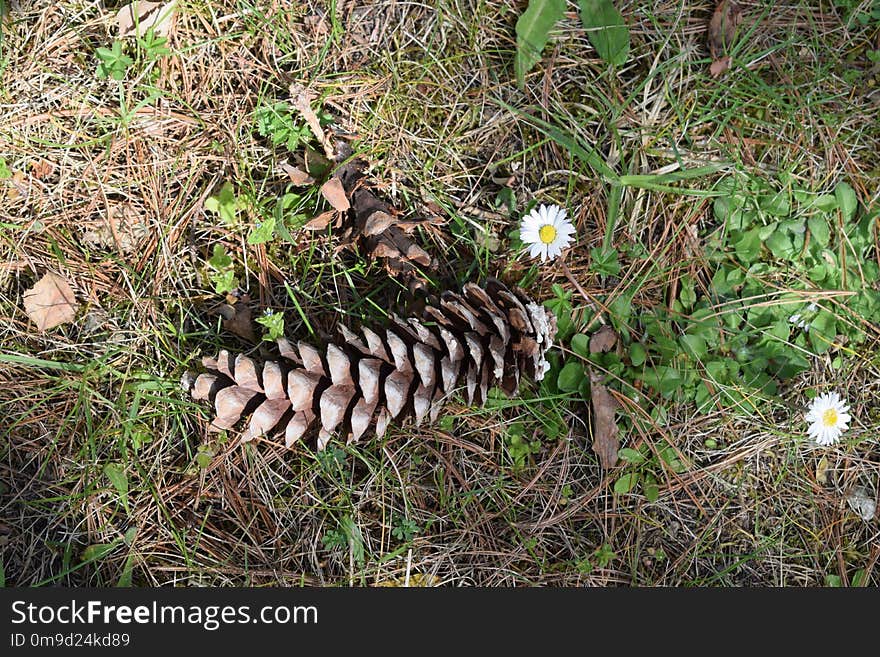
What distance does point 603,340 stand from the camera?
7.26 feet

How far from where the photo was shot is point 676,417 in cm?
223

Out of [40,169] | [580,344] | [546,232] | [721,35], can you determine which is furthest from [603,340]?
[40,169]

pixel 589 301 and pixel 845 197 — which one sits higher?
pixel 845 197

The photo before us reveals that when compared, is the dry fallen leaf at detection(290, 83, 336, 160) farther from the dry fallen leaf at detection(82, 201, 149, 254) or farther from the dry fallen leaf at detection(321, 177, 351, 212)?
the dry fallen leaf at detection(82, 201, 149, 254)

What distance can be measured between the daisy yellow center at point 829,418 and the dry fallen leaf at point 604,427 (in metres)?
0.69

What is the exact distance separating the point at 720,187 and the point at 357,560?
169cm

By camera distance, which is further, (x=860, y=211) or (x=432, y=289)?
(x=860, y=211)

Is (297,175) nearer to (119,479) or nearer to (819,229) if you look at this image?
(119,479)

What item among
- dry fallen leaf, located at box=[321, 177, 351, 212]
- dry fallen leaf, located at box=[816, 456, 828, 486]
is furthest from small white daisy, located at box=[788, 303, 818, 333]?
dry fallen leaf, located at box=[321, 177, 351, 212]

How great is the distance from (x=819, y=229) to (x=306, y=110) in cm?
173

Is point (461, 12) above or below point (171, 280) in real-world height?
above

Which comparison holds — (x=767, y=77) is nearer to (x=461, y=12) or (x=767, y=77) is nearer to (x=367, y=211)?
(x=461, y=12)

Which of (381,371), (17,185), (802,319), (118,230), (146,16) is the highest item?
(146,16)

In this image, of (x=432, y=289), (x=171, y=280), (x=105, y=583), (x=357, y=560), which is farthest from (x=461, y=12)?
(x=105, y=583)
